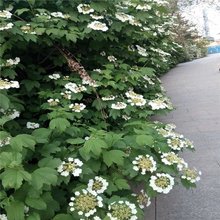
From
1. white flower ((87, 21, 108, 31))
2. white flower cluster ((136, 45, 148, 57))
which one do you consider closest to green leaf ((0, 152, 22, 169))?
white flower ((87, 21, 108, 31))

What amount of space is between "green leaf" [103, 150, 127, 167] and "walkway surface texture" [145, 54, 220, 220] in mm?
903

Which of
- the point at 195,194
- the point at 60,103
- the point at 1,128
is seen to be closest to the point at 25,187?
the point at 1,128

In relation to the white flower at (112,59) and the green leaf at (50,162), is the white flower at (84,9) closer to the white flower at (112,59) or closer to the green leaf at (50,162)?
the white flower at (112,59)

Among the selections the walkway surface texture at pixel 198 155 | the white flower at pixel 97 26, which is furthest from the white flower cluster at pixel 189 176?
the white flower at pixel 97 26

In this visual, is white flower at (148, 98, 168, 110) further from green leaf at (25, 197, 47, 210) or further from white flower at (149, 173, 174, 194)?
green leaf at (25, 197, 47, 210)

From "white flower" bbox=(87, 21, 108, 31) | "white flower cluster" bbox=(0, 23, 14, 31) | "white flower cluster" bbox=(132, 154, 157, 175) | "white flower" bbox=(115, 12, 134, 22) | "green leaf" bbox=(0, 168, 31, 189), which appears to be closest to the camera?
"green leaf" bbox=(0, 168, 31, 189)

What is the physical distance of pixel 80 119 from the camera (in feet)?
7.08

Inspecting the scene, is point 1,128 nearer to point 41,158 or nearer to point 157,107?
point 41,158

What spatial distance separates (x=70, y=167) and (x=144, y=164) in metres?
0.36

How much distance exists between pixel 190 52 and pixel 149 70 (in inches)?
604

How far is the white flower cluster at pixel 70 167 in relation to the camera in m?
1.55

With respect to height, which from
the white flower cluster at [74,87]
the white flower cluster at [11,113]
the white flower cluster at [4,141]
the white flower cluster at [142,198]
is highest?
the white flower cluster at [4,141]

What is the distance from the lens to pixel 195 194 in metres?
2.64

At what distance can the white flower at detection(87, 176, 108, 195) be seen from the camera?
1.55m
